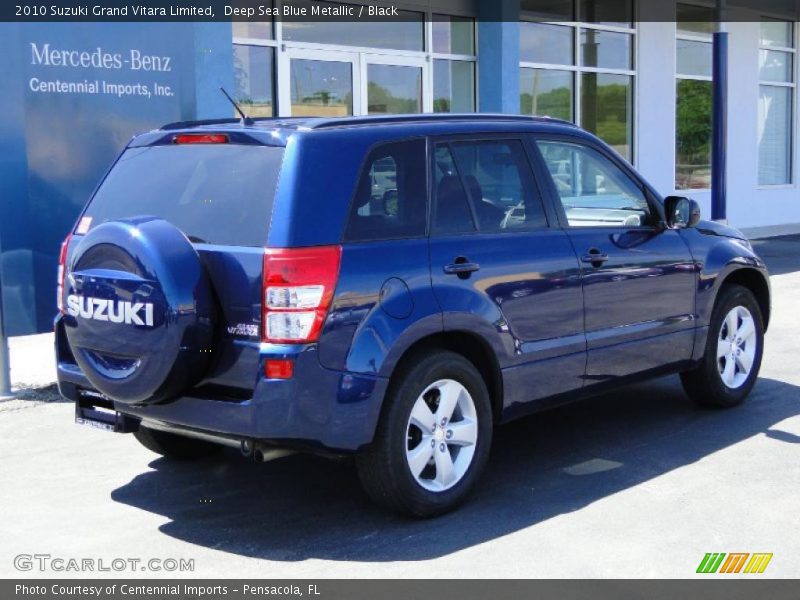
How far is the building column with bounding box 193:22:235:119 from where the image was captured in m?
10.5

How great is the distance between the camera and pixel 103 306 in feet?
15.3

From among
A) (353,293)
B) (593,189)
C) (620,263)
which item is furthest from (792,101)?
(353,293)

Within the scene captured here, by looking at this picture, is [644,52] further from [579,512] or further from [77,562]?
[77,562]

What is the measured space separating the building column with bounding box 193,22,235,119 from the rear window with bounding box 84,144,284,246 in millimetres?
5141

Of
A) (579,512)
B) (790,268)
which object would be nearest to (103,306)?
(579,512)

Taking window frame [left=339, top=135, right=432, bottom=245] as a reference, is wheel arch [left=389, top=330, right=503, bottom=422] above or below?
below

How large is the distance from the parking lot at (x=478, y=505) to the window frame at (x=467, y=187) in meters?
1.30

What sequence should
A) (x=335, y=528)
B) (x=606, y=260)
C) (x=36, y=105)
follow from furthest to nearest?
(x=36, y=105) < (x=606, y=260) < (x=335, y=528)

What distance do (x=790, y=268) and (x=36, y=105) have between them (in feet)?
32.5

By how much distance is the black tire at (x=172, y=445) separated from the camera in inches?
231

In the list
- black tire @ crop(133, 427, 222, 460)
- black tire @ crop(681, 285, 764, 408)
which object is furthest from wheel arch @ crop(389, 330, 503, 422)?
black tire @ crop(681, 285, 764, 408)

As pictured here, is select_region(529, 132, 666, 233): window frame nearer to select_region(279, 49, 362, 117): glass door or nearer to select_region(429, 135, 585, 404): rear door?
select_region(429, 135, 585, 404): rear door

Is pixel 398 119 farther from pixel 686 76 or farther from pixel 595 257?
pixel 686 76

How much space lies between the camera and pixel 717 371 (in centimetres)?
670
